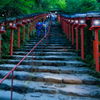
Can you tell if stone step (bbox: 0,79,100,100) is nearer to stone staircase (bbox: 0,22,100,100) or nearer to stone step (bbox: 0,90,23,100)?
stone staircase (bbox: 0,22,100,100)

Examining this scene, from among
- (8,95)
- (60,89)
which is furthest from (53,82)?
(8,95)

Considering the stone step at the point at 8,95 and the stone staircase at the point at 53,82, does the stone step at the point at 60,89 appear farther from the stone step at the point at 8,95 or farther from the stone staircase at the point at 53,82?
the stone step at the point at 8,95

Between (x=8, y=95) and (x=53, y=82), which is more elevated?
(x=53, y=82)

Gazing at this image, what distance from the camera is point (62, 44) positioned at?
779 centimetres

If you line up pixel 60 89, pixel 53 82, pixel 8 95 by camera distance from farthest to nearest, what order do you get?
pixel 53 82
pixel 60 89
pixel 8 95

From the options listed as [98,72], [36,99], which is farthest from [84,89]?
[36,99]

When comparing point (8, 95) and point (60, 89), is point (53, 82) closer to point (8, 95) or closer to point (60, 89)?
point (60, 89)

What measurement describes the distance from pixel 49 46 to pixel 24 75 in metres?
3.70

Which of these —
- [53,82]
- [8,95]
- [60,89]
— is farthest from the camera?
[53,82]

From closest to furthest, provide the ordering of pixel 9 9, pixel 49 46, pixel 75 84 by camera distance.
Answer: pixel 75 84
pixel 49 46
pixel 9 9

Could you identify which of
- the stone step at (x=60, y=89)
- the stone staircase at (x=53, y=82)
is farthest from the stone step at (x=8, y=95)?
the stone step at (x=60, y=89)

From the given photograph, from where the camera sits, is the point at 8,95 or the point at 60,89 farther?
the point at 60,89

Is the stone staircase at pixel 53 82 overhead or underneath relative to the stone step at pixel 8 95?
overhead

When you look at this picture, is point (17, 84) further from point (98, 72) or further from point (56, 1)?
point (56, 1)
